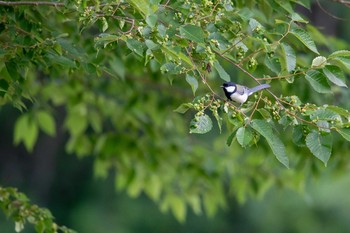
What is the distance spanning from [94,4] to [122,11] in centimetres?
7

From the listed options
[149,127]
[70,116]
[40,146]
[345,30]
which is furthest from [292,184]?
[40,146]

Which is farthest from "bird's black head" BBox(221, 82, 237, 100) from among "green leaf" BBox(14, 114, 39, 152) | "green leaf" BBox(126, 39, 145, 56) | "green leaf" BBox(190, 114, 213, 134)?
"green leaf" BBox(14, 114, 39, 152)

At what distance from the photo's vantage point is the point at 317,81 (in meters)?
2.10

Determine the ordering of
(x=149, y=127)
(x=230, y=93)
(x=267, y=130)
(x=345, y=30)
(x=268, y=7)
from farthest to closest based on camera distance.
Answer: (x=345, y=30), (x=149, y=127), (x=268, y=7), (x=230, y=93), (x=267, y=130)

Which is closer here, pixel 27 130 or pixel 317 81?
pixel 317 81

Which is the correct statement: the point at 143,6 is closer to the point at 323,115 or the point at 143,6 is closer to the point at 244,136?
the point at 244,136

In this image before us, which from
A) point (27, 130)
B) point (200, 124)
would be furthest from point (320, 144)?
point (27, 130)

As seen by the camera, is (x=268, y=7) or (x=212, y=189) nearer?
(x=268, y=7)

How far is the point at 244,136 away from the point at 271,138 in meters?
0.06

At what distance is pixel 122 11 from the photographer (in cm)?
215

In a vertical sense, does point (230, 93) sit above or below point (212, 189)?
above

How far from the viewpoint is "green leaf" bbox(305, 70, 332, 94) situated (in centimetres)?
209

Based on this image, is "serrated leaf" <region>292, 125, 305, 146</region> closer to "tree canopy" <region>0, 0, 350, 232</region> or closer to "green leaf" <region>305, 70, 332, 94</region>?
"tree canopy" <region>0, 0, 350, 232</region>

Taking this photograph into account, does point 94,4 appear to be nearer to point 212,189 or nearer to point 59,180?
point 212,189
